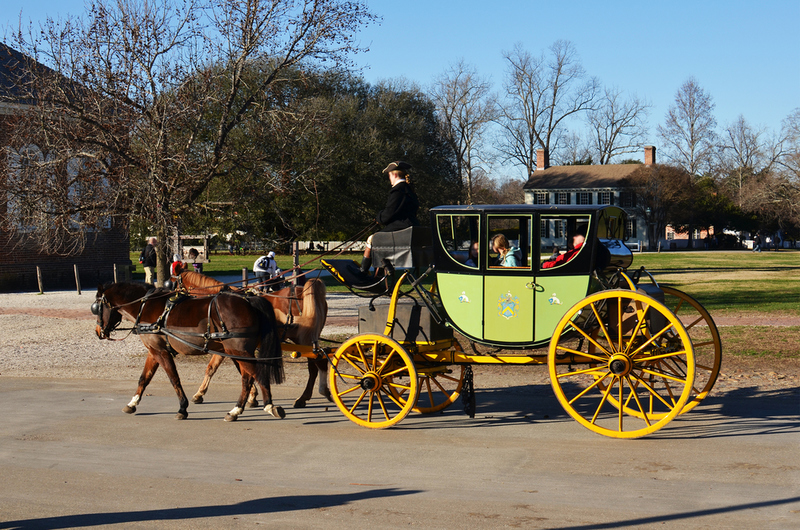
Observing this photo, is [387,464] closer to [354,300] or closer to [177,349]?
[177,349]

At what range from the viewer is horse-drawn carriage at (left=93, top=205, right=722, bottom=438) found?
6785mm

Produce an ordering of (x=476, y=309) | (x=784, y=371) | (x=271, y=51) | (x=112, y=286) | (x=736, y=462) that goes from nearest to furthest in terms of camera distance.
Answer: (x=736, y=462), (x=476, y=309), (x=112, y=286), (x=784, y=371), (x=271, y=51)

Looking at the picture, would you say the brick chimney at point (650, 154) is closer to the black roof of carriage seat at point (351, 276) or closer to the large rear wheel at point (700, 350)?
the large rear wheel at point (700, 350)

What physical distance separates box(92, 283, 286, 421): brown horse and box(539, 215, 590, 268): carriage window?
9.97 ft

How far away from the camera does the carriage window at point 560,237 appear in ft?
→ 23.3

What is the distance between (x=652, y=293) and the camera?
7.24m

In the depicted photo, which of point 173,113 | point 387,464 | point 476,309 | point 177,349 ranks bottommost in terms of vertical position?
point 387,464

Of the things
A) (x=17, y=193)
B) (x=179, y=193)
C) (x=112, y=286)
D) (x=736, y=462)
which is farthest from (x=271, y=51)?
(x=736, y=462)

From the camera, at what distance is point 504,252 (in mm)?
7359

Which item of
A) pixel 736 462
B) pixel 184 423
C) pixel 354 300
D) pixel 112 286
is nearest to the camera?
pixel 736 462

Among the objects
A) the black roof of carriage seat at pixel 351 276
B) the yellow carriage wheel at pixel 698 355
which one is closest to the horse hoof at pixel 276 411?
the black roof of carriage seat at pixel 351 276

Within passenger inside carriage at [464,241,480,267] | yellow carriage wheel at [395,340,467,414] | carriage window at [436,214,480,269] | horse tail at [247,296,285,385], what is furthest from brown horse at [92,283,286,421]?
passenger inside carriage at [464,241,480,267]

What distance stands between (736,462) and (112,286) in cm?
689

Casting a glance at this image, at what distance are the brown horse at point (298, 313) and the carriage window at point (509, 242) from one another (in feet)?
7.60
